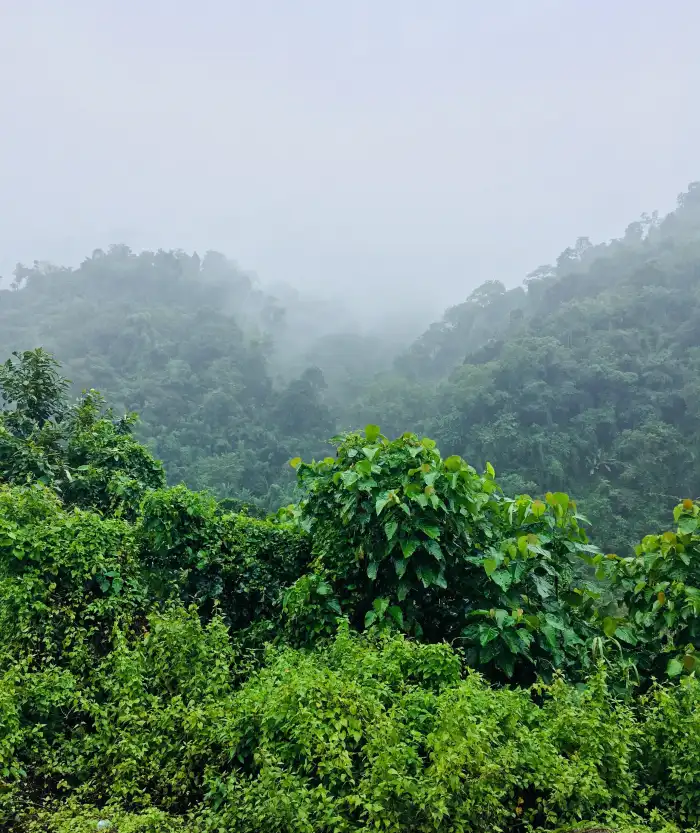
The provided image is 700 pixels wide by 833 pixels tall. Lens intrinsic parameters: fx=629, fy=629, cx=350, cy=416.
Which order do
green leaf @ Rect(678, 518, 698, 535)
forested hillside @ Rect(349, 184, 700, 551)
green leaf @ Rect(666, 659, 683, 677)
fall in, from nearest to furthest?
green leaf @ Rect(666, 659, 683, 677) → green leaf @ Rect(678, 518, 698, 535) → forested hillside @ Rect(349, 184, 700, 551)

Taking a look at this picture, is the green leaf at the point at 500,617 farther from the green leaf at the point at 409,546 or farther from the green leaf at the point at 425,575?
the green leaf at the point at 409,546

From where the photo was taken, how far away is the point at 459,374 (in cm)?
3494

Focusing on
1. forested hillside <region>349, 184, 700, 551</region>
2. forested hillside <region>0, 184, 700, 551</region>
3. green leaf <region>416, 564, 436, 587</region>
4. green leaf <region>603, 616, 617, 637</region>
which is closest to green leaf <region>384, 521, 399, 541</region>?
green leaf <region>416, 564, 436, 587</region>

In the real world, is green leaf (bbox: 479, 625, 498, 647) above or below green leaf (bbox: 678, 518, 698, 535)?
below

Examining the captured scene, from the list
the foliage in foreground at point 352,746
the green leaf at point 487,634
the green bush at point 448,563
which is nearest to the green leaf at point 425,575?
the green bush at point 448,563

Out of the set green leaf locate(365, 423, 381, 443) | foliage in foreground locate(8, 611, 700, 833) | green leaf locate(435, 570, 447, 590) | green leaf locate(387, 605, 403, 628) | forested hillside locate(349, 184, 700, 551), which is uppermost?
forested hillside locate(349, 184, 700, 551)

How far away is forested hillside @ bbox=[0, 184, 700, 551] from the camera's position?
81.8 feet

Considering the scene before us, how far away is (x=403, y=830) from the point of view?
7.47 feet

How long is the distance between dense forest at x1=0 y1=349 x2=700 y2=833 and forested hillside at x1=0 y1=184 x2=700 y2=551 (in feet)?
22.4

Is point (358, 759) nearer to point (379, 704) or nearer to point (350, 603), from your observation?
point (379, 704)

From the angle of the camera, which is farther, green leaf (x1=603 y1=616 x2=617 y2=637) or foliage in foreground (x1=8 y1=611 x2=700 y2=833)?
green leaf (x1=603 y1=616 x2=617 y2=637)

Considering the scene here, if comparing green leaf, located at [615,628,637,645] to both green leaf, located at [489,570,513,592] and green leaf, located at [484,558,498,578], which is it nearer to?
green leaf, located at [489,570,513,592]

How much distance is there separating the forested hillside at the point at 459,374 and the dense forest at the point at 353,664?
6.84m

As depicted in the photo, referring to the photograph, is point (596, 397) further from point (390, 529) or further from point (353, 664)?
point (353, 664)
